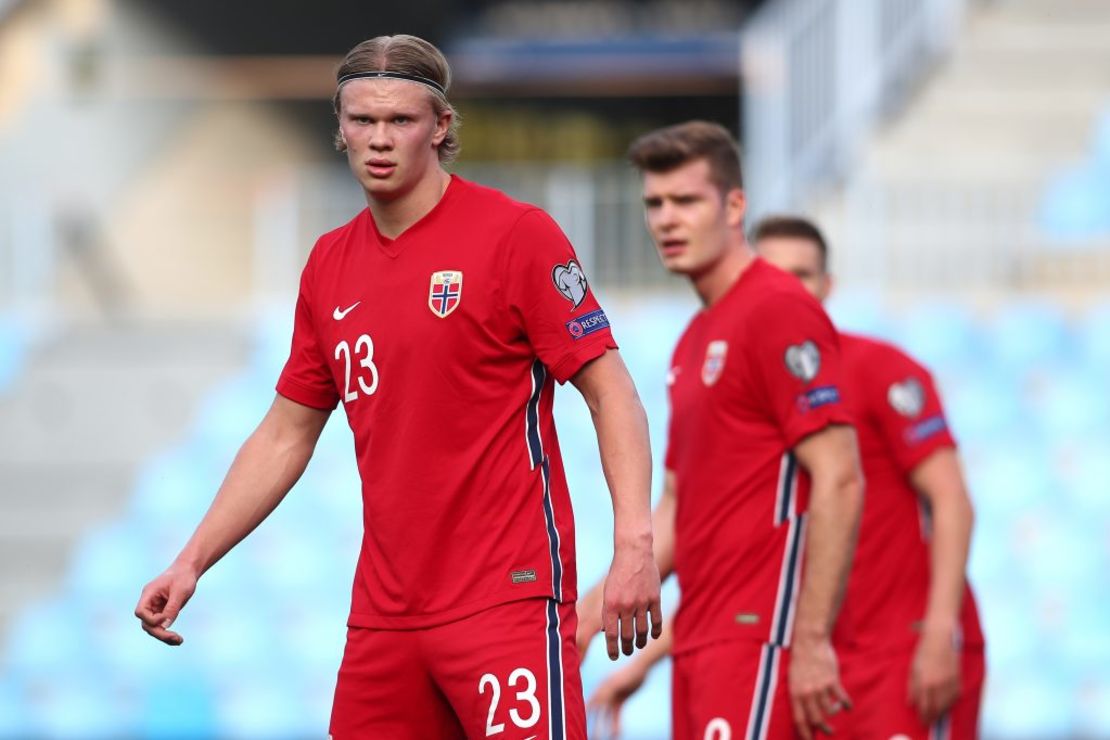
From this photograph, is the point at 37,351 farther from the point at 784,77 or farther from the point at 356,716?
the point at 356,716

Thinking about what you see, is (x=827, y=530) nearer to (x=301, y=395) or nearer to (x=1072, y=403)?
(x=301, y=395)

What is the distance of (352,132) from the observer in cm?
418

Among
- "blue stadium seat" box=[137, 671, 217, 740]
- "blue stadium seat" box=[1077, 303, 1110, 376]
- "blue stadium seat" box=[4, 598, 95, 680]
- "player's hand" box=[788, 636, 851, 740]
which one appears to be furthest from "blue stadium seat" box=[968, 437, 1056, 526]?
"player's hand" box=[788, 636, 851, 740]

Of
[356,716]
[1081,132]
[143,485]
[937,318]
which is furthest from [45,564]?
[356,716]

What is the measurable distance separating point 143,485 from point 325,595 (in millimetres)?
1911

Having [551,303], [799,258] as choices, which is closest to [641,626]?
[551,303]


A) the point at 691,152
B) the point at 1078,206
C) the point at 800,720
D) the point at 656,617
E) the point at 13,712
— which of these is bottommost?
the point at 13,712

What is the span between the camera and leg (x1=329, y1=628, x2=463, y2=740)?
411cm

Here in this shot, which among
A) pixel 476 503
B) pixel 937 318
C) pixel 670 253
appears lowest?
pixel 476 503

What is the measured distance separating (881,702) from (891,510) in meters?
0.52

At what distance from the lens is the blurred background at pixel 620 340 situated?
11086 millimetres

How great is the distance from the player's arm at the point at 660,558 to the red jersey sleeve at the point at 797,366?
1.58 ft

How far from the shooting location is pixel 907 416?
18.5ft

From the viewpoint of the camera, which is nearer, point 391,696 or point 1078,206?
point 391,696
